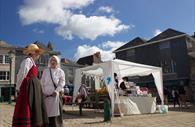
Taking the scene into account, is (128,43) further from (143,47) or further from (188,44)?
(188,44)

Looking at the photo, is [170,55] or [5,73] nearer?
[170,55]

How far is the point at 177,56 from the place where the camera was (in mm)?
40906

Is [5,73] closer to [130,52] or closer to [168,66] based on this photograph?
[130,52]

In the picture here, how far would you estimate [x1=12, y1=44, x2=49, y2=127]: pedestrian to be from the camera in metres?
4.48

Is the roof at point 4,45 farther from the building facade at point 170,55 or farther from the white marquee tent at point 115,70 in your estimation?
the white marquee tent at point 115,70

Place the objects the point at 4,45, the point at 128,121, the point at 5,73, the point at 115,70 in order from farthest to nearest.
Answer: the point at 4,45 → the point at 5,73 → the point at 115,70 → the point at 128,121

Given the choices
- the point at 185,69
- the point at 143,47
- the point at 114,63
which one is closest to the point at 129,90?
the point at 114,63

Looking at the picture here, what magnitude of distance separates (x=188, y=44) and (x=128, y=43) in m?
11.0

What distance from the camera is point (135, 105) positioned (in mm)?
14305

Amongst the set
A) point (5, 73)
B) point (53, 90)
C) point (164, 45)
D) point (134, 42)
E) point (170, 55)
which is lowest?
point (53, 90)

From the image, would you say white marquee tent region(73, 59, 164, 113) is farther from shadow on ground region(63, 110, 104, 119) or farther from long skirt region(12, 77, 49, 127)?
long skirt region(12, 77, 49, 127)

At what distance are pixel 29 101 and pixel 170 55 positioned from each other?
3907 cm

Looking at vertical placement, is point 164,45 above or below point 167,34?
below

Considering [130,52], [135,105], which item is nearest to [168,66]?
[130,52]
